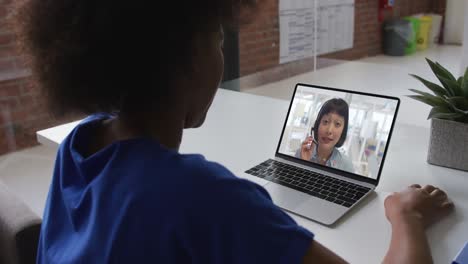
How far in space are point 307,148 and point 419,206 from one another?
0.34 meters

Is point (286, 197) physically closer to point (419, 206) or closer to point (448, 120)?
point (419, 206)

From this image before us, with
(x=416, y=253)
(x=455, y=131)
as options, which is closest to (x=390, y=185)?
(x=455, y=131)

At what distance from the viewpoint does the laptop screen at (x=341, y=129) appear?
110 centimetres

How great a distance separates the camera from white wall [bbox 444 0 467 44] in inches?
70.4

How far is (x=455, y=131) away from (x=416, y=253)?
19.9 inches

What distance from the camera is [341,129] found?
3.77ft

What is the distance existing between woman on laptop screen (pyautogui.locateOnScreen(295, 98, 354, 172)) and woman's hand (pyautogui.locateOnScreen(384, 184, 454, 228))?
18 cm

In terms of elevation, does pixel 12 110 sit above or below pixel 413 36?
below

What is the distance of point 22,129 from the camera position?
249 centimetres

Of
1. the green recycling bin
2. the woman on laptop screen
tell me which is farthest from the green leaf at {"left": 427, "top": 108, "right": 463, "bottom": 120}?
the green recycling bin

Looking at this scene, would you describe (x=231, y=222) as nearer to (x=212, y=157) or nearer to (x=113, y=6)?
(x=113, y=6)

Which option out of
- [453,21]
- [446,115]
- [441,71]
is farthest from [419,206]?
[453,21]

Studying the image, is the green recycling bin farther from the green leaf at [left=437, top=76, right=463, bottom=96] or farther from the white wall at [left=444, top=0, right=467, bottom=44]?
the green leaf at [left=437, top=76, right=463, bottom=96]

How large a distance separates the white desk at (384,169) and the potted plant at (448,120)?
3 cm
